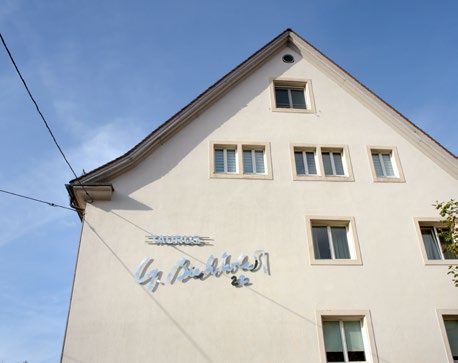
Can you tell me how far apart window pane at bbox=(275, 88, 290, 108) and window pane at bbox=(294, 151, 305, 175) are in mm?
2612

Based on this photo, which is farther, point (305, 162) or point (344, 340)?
point (305, 162)

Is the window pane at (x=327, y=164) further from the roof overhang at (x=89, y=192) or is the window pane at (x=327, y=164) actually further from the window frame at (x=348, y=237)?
the roof overhang at (x=89, y=192)

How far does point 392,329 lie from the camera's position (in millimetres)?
13828

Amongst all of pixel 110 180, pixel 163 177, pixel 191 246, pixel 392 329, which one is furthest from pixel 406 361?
pixel 110 180

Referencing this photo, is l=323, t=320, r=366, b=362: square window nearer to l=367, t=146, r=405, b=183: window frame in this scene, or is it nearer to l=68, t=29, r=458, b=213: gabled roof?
l=367, t=146, r=405, b=183: window frame

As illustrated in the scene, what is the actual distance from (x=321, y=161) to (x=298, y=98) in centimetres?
371

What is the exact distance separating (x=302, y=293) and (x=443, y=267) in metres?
5.26

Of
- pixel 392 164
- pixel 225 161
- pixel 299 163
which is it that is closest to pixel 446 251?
pixel 392 164

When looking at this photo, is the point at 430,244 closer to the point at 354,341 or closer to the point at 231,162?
the point at 354,341

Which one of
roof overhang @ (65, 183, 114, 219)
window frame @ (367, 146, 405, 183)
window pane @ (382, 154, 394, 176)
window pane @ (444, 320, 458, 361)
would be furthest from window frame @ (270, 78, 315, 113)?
window pane @ (444, 320, 458, 361)

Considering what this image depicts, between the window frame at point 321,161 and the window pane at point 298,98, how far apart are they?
8.03 ft

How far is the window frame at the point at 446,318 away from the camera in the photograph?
13570 mm

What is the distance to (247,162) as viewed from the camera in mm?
17109

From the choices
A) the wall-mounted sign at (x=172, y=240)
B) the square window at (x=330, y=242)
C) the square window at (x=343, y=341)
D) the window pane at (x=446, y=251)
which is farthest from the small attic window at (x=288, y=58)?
the square window at (x=343, y=341)
